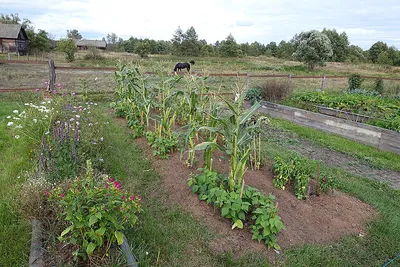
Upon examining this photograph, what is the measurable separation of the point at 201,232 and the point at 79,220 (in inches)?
51.1

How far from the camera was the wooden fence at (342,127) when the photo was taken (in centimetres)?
629

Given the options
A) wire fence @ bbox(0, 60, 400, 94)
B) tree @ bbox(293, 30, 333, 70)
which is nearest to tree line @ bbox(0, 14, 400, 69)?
tree @ bbox(293, 30, 333, 70)

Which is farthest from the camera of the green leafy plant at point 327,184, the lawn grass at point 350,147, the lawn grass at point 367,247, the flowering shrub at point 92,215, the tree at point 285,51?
the tree at point 285,51

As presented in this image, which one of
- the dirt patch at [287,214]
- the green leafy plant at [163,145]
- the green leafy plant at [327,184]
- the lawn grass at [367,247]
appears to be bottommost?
the lawn grass at [367,247]

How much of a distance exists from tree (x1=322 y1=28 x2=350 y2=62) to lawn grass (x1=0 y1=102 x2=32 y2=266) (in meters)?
46.1

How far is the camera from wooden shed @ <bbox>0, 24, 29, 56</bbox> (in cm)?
3678

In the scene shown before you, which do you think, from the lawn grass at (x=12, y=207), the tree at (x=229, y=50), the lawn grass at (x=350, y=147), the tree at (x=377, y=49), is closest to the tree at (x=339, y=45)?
the tree at (x=377, y=49)

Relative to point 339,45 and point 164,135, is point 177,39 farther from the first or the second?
point 164,135

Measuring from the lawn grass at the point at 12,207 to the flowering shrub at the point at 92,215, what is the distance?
56 cm

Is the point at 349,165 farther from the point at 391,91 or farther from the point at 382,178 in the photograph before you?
the point at 391,91

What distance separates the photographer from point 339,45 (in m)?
44.4

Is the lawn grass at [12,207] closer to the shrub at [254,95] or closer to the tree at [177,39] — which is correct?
the shrub at [254,95]

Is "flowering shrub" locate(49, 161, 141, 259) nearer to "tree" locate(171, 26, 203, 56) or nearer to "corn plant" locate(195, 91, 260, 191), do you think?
"corn plant" locate(195, 91, 260, 191)

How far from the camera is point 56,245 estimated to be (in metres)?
2.28
